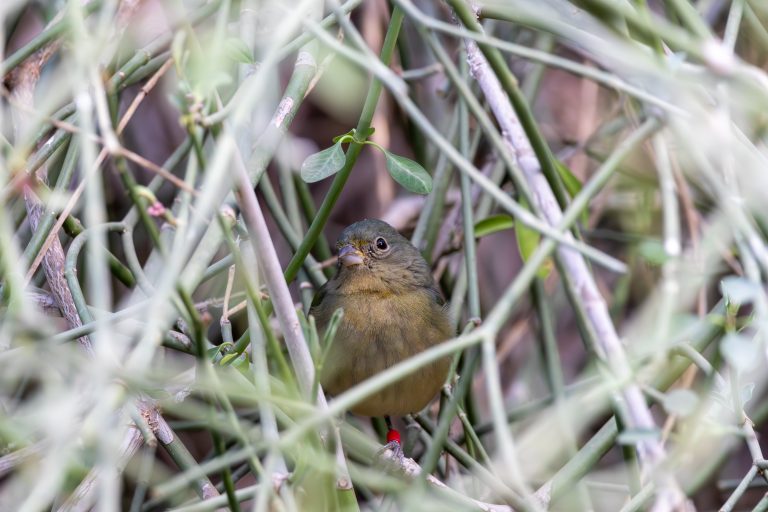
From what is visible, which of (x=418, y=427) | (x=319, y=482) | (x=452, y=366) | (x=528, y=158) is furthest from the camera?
(x=418, y=427)

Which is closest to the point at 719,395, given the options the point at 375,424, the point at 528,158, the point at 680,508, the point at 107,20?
the point at 528,158

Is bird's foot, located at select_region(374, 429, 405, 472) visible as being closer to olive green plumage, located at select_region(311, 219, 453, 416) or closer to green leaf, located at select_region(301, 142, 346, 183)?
olive green plumage, located at select_region(311, 219, 453, 416)

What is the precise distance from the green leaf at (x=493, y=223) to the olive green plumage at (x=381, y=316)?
14.2 inches

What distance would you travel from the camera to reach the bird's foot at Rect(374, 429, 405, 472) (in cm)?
319

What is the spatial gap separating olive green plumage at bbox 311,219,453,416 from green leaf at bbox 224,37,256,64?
1.49 m

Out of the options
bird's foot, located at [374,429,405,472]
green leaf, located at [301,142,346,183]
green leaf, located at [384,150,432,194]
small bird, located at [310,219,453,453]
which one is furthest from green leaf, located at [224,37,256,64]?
small bird, located at [310,219,453,453]

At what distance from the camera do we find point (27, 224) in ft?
11.0

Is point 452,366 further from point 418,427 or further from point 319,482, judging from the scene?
point 319,482

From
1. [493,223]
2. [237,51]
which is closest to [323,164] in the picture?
[237,51]

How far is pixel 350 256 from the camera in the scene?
12.4 feet

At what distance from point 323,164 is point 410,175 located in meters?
0.23

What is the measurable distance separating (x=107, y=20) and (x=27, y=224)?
6.04 ft

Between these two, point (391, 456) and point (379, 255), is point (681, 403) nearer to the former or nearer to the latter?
point (391, 456)

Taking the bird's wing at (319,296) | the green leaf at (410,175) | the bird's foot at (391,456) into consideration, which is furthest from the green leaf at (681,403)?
the bird's wing at (319,296)
